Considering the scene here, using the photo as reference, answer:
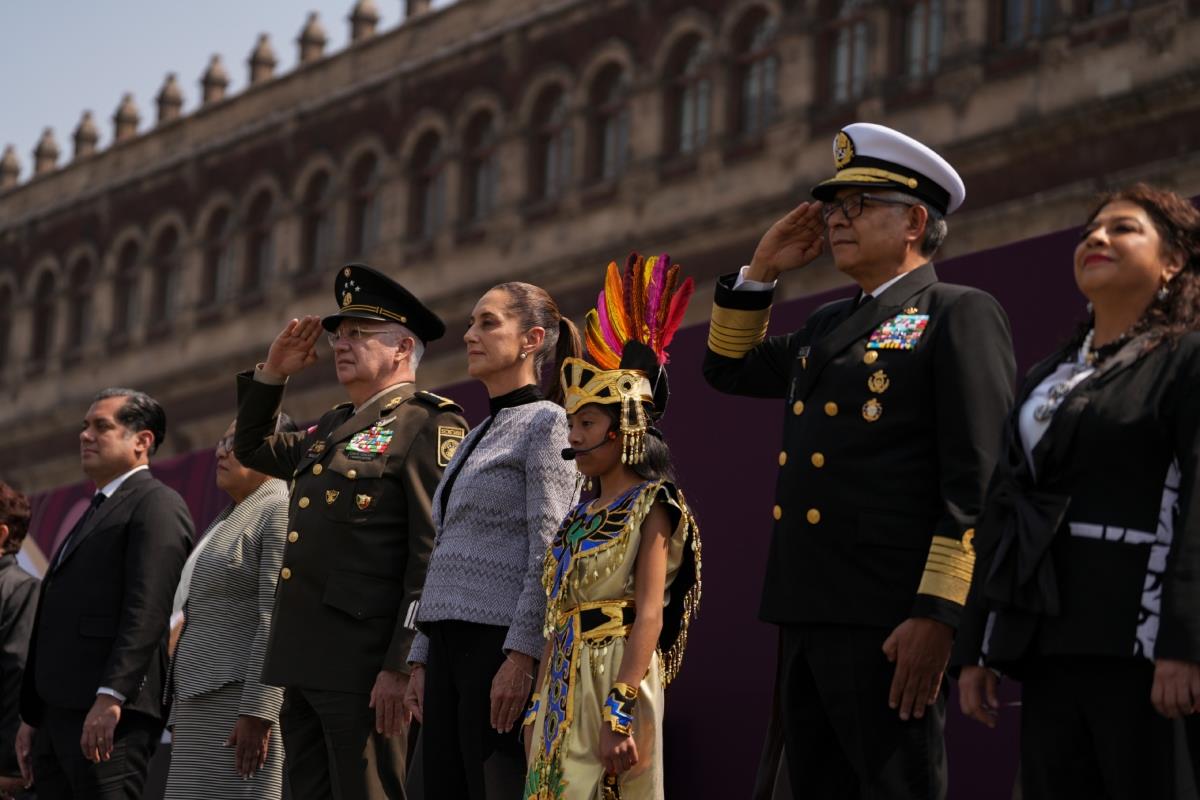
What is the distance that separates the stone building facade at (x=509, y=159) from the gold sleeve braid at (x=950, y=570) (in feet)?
50.8

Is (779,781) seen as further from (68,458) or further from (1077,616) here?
(68,458)

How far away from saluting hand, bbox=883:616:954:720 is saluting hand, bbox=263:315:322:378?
8.23 feet

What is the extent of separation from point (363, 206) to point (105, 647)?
957 inches

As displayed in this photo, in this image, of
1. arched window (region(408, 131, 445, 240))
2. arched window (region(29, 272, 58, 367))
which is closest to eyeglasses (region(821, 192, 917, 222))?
arched window (region(408, 131, 445, 240))

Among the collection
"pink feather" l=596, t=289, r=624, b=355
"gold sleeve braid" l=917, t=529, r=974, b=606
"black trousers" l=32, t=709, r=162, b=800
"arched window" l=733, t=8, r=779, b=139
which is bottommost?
"black trousers" l=32, t=709, r=162, b=800

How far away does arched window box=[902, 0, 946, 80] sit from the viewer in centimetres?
2214

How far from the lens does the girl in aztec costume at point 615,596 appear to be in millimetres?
4816

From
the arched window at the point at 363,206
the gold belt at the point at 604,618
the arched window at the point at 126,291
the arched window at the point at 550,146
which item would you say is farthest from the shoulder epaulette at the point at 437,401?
the arched window at the point at 126,291

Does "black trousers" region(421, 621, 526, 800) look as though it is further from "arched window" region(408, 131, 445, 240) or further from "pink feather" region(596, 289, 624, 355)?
"arched window" region(408, 131, 445, 240)

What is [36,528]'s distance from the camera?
11.1 meters

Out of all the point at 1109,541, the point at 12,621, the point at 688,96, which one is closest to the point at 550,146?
the point at 688,96

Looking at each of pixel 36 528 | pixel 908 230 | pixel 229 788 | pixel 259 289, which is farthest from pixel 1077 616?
pixel 259 289

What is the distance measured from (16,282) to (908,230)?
3479 cm

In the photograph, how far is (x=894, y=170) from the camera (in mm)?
4629
